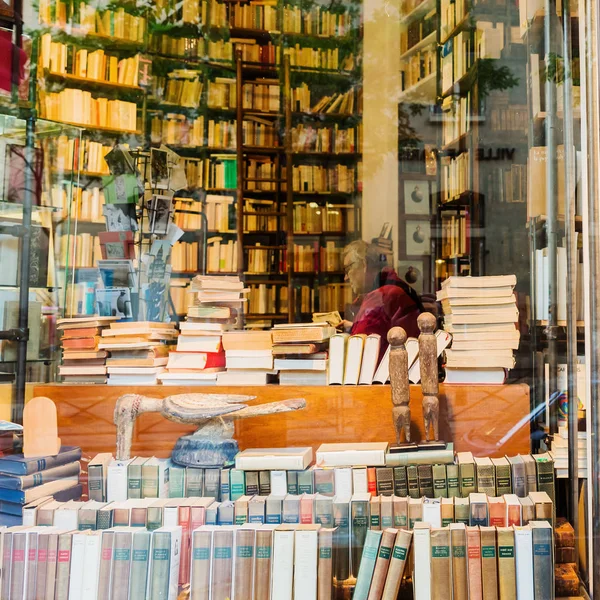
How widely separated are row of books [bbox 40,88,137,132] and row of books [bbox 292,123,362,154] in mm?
1108

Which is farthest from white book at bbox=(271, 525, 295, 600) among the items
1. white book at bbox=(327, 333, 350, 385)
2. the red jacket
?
the red jacket

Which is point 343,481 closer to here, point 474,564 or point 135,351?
point 474,564

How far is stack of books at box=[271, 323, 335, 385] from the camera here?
2.64 meters

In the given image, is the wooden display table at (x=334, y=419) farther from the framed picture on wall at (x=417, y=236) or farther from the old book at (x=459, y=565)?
the framed picture on wall at (x=417, y=236)

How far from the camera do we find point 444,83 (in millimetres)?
4074

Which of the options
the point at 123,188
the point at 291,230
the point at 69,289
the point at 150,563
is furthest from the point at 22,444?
the point at 291,230

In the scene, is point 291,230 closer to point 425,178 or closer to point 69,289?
point 425,178

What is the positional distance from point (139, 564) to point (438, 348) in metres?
1.33

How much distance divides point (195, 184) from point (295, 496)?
8.76ft

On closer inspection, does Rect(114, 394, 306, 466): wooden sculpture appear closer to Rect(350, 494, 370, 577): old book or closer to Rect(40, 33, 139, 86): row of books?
Rect(350, 494, 370, 577): old book

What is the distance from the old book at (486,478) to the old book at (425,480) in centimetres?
16

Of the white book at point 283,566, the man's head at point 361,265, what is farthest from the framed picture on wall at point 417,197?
the white book at point 283,566

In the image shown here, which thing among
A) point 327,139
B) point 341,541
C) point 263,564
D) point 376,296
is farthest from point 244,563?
point 327,139

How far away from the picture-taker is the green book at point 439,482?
83.0 inches
